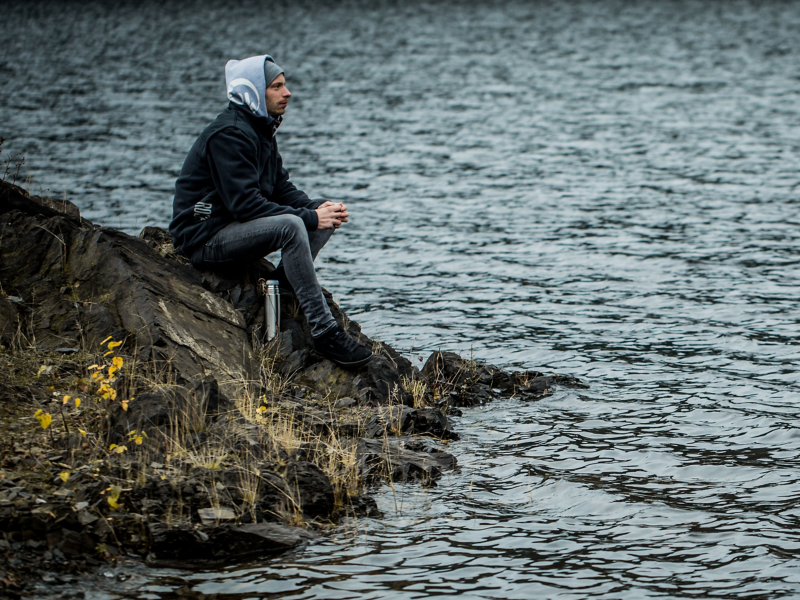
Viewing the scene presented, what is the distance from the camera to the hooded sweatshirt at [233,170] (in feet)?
36.3

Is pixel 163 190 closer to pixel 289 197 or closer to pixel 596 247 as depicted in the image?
pixel 596 247

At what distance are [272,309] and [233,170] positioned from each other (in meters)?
1.79

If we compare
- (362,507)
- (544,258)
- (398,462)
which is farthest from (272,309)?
(544,258)

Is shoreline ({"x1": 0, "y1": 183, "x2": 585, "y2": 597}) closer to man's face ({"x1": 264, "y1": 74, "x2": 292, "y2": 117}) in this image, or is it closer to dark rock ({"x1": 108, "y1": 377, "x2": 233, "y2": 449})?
dark rock ({"x1": 108, "y1": 377, "x2": 233, "y2": 449})

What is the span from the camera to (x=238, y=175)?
36.4ft

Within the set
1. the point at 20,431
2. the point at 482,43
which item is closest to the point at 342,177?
the point at 20,431

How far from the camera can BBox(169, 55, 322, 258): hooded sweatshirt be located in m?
11.1

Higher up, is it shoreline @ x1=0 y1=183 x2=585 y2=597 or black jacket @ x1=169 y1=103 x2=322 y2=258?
black jacket @ x1=169 y1=103 x2=322 y2=258

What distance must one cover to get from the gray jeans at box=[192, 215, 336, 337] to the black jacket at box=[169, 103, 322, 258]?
5.5 inches

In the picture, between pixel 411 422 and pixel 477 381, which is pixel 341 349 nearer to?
pixel 411 422

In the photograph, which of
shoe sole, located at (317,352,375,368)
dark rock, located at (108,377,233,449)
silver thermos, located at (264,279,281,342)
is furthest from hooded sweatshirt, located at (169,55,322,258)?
dark rock, located at (108,377,233,449)

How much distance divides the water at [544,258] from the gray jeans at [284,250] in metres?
2.27

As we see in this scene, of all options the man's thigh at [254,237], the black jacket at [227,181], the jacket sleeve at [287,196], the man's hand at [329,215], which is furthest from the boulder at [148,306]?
the man's hand at [329,215]

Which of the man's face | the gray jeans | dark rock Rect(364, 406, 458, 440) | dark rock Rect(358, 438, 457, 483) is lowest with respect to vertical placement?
dark rock Rect(358, 438, 457, 483)
